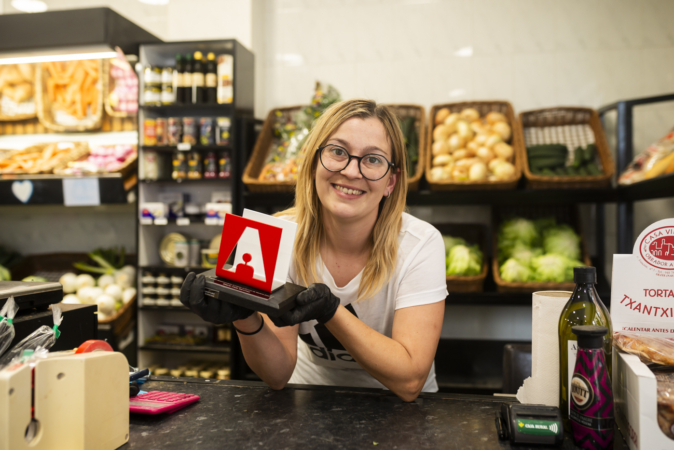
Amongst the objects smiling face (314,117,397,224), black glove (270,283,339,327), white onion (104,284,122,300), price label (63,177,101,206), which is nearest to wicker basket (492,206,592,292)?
smiling face (314,117,397,224)

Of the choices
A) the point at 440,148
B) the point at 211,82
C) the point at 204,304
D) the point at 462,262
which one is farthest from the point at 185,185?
the point at 204,304

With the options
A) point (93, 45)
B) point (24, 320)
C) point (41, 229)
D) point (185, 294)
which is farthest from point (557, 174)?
point (41, 229)

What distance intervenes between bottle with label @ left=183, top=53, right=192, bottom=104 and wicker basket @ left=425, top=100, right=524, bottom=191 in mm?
1725

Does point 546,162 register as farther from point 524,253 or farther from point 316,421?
point 316,421

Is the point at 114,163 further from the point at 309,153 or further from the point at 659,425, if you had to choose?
the point at 659,425

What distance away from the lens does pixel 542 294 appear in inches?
43.6

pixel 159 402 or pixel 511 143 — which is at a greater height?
pixel 511 143

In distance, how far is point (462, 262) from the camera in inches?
115

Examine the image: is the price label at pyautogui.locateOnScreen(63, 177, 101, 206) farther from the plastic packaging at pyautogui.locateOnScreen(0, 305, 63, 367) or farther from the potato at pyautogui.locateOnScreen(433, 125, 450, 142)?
the plastic packaging at pyautogui.locateOnScreen(0, 305, 63, 367)

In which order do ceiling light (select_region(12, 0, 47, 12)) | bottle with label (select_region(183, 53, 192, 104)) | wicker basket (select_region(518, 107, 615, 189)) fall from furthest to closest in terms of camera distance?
ceiling light (select_region(12, 0, 47, 12)) < bottle with label (select_region(183, 53, 192, 104)) < wicker basket (select_region(518, 107, 615, 189))

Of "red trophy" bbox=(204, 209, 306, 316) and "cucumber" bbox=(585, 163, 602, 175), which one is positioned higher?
"cucumber" bbox=(585, 163, 602, 175)

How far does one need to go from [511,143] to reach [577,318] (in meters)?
2.43

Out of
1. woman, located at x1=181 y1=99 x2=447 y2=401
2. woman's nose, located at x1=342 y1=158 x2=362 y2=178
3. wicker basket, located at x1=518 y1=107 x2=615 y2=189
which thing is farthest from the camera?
wicker basket, located at x1=518 y1=107 x2=615 y2=189

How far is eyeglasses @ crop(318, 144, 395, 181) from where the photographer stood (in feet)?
4.83
